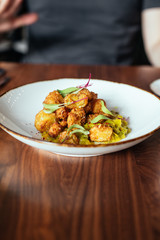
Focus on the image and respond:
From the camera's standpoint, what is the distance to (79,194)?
652 millimetres

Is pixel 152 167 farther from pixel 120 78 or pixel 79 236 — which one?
pixel 120 78

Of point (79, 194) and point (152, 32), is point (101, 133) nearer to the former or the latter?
point (79, 194)

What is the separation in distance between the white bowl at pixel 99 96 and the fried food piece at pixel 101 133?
57 mm

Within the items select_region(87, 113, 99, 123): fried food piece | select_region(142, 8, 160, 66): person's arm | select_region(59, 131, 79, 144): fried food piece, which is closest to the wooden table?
select_region(59, 131, 79, 144): fried food piece

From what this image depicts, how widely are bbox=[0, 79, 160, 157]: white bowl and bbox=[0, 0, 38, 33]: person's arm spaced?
0.80 meters

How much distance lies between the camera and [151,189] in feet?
2.25

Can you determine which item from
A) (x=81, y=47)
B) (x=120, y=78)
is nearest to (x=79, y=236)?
(x=120, y=78)

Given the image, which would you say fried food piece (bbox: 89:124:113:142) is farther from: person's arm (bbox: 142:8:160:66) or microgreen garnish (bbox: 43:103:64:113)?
person's arm (bbox: 142:8:160:66)

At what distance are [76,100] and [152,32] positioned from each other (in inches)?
59.4

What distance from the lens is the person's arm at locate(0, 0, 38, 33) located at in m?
1.76

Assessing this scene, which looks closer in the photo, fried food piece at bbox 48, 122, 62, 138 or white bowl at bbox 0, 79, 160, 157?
white bowl at bbox 0, 79, 160, 157

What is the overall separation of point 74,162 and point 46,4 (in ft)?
5.68

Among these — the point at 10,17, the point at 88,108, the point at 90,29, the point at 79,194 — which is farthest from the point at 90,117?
the point at 90,29

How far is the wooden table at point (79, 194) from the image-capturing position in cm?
55
